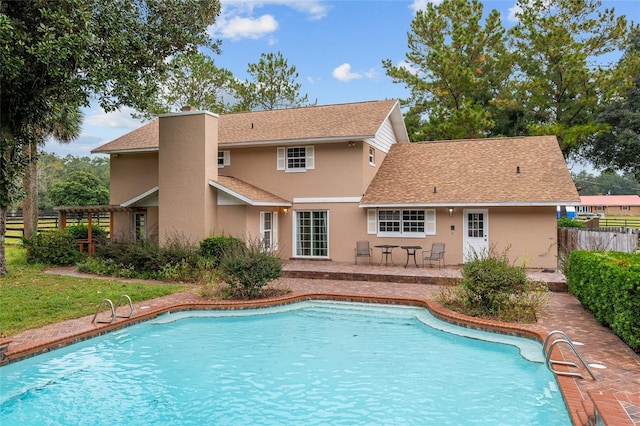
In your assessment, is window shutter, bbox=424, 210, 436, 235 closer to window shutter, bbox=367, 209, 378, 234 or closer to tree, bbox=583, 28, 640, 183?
window shutter, bbox=367, 209, 378, 234

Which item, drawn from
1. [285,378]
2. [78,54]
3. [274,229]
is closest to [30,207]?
[78,54]

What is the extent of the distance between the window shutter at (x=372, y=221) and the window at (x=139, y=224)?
999cm

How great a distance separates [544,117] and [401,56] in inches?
403

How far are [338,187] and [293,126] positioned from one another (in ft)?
12.2

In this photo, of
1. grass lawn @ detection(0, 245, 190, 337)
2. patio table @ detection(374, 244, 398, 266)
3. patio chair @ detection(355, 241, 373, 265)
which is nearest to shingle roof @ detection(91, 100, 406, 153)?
patio chair @ detection(355, 241, 373, 265)

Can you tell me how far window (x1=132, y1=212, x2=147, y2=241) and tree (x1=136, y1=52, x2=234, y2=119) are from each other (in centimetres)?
1531

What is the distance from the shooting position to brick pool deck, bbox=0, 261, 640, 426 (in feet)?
18.0

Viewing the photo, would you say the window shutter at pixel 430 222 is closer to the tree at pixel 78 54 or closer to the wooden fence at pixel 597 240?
the wooden fence at pixel 597 240

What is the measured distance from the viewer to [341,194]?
18.3 m

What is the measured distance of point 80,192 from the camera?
117 feet

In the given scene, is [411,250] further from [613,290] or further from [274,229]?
[613,290]

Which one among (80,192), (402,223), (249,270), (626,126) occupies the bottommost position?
(249,270)

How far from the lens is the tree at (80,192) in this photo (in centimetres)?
3569

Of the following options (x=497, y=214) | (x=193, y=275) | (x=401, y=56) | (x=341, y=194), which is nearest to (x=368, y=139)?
(x=341, y=194)
